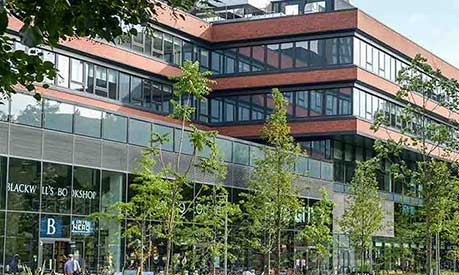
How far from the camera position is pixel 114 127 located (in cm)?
3869

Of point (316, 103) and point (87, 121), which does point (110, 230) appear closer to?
point (87, 121)

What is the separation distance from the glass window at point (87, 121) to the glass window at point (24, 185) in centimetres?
269

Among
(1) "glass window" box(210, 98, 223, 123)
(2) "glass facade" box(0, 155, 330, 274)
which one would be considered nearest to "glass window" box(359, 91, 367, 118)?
(1) "glass window" box(210, 98, 223, 123)

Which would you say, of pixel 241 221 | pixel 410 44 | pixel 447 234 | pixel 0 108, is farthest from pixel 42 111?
pixel 410 44

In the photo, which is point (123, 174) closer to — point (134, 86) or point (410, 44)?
point (134, 86)

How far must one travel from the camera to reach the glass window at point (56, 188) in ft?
115

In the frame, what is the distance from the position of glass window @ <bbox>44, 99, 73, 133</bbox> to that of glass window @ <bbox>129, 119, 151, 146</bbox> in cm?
417

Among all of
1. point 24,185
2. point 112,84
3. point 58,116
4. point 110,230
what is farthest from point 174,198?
point 112,84

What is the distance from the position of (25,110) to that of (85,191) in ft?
16.5

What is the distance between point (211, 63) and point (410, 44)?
15.8 metres

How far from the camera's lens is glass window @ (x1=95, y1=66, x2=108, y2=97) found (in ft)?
172

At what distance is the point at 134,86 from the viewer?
2219 inches

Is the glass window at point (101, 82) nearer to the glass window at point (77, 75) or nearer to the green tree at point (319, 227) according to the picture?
the glass window at point (77, 75)

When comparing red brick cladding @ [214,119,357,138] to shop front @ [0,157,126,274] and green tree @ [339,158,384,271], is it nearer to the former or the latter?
green tree @ [339,158,384,271]
